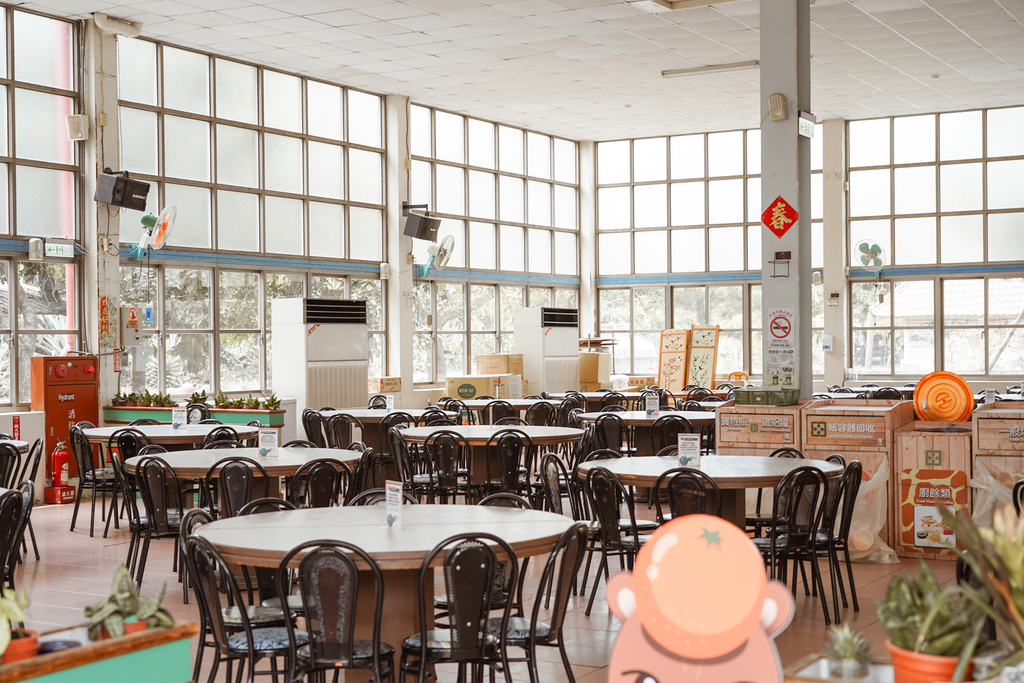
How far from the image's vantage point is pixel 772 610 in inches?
85.3

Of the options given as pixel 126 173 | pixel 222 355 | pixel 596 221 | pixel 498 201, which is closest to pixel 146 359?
pixel 222 355

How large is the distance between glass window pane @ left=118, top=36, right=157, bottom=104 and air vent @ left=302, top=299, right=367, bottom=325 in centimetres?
287

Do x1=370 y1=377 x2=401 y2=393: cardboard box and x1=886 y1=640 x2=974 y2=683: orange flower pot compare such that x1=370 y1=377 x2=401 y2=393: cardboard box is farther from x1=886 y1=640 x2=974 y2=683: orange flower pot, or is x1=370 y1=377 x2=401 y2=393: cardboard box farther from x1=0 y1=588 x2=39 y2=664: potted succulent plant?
x1=886 y1=640 x2=974 y2=683: orange flower pot

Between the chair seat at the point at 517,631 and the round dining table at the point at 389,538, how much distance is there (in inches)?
10.7

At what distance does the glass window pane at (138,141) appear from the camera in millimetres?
11617

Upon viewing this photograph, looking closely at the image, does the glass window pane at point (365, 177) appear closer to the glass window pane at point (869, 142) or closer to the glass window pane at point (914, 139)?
the glass window pane at point (869, 142)

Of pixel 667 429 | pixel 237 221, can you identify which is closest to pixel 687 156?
pixel 237 221

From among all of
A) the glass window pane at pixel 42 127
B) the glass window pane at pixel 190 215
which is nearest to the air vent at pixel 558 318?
the glass window pane at pixel 190 215

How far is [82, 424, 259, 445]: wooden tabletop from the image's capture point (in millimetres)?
8078

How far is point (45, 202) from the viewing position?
35.6 feet

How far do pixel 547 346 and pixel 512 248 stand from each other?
2.85m

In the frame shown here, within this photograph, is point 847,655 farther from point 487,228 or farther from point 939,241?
point 939,241

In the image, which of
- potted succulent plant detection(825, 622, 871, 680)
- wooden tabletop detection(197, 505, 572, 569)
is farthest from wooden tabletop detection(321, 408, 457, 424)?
potted succulent plant detection(825, 622, 871, 680)

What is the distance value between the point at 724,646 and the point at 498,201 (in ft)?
50.1
